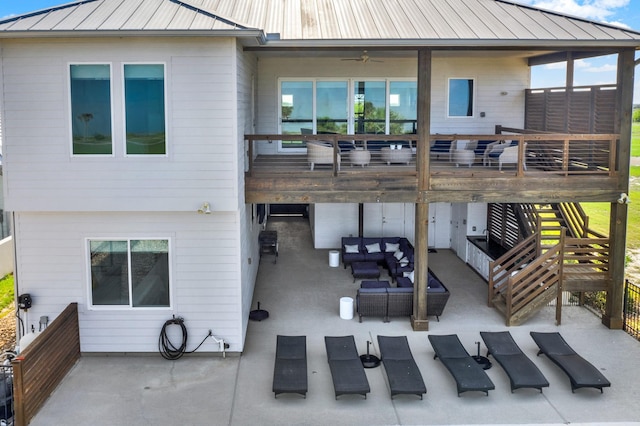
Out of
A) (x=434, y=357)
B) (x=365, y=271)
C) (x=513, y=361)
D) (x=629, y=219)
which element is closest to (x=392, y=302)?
(x=434, y=357)

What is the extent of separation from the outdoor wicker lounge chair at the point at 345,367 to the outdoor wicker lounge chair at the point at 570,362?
3478 millimetres

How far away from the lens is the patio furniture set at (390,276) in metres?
13.5

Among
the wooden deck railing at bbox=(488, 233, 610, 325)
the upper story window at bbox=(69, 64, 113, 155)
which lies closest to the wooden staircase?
the wooden deck railing at bbox=(488, 233, 610, 325)

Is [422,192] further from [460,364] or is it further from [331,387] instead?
[331,387]

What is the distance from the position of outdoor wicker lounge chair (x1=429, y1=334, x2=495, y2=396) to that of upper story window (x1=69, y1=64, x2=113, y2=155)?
716 centimetres

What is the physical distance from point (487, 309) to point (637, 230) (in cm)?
2087

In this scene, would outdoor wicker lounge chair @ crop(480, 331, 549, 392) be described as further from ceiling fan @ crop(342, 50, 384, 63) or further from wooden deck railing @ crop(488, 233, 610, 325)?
ceiling fan @ crop(342, 50, 384, 63)

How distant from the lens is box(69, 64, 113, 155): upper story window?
437 inches

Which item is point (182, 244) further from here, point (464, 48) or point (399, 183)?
point (464, 48)

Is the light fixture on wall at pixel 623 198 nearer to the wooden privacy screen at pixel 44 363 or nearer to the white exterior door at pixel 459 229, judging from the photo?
the white exterior door at pixel 459 229

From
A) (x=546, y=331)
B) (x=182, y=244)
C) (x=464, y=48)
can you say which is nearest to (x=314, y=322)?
(x=182, y=244)

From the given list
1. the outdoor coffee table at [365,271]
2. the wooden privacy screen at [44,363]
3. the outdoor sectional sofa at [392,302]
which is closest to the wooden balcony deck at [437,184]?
the outdoor sectional sofa at [392,302]

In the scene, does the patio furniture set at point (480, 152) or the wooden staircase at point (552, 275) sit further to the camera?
the patio furniture set at point (480, 152)

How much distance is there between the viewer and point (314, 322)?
13.5 meters
